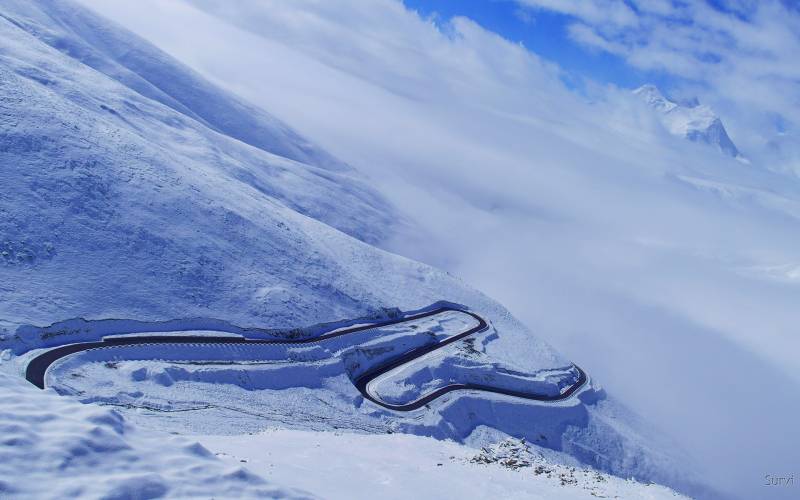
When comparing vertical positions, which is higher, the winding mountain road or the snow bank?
the snow bank

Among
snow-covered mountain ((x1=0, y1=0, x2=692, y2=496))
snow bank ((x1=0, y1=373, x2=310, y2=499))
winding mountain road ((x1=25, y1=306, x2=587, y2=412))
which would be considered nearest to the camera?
snow bank ((x1=0, y1=373, x2=310, y2=499))

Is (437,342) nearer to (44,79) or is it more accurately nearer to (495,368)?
(495,368)

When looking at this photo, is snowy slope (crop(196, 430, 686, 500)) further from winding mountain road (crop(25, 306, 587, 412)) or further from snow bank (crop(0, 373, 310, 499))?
winding mountain road (crop(25, 306, 587, 412))

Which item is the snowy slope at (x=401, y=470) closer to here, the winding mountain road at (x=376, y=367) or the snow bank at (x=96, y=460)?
the snow bank at (x=96, y=460)

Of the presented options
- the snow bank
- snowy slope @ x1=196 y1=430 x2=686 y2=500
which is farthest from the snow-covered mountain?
snowy slope @ x1=196 y1=430 x2=686 y2=500

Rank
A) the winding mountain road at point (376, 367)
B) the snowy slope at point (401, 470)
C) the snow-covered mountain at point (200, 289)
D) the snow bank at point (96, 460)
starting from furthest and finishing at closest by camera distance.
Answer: the snow-covered mountain at point (200, 289) < the winding mountain road at point (376, 367) < the snowy slope at point (401, 470) < the snow bank at point (96, 460)

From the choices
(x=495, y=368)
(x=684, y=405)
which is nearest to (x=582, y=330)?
(x=684, y=405)

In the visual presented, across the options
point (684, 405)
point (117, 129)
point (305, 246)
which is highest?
point (117, 129)

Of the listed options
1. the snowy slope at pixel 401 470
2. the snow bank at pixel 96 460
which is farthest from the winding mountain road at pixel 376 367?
the snow bank at pixel 96 460
